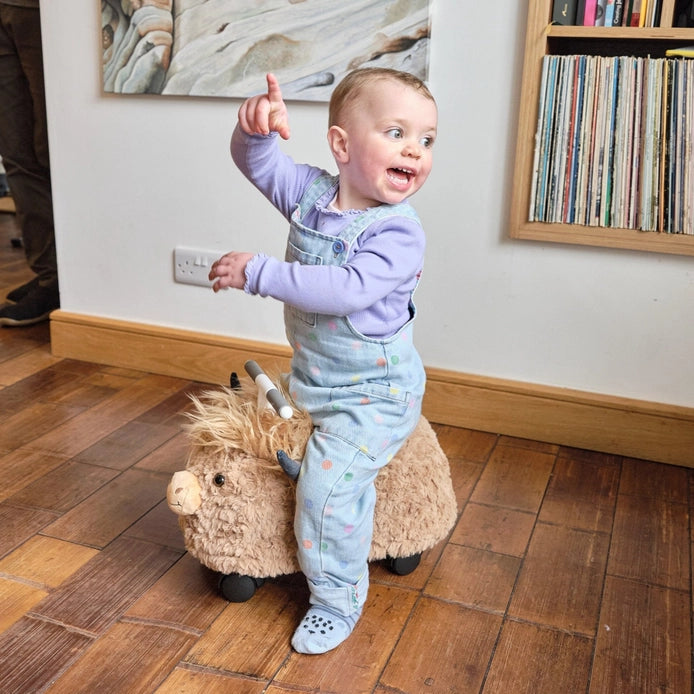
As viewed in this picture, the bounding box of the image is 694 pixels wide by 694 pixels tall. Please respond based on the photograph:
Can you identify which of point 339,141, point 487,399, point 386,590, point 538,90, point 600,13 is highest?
point 600,13

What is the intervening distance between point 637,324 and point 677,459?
312mm

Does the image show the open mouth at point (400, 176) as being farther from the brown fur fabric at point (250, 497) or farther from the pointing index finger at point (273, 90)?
the brown fur fabric at point (250, 497)

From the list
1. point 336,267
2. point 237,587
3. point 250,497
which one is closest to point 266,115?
point 336,267

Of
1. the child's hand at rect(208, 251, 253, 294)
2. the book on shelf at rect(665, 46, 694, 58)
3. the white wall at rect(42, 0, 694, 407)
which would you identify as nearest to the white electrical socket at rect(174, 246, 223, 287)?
the white wall at rect(42, 0, 694, 407)

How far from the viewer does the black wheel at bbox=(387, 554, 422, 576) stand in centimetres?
141

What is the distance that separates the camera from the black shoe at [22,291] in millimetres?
2739

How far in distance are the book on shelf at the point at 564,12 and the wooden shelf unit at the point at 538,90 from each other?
0.01m

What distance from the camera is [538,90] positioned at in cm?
174

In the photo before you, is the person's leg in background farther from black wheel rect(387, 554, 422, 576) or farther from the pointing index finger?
black wheel rect(387, 554, 422, 576)

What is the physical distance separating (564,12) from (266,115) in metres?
0.78

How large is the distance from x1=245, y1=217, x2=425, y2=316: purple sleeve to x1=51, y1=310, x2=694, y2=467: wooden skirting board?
1.78 ft

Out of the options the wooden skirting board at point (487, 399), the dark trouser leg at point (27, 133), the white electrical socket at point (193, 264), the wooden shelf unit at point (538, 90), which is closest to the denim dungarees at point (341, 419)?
the wooden skirting board at point (487, 399)

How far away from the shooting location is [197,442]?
4.50ft

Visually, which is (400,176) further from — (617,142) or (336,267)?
(617,142)
